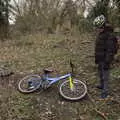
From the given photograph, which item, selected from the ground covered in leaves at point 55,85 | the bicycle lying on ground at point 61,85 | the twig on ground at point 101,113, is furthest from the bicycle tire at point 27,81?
the twig on ground at point 101,113

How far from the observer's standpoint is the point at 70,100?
6637mm

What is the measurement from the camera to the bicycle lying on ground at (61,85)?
6.74 metres

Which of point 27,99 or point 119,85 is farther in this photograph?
point 119,85

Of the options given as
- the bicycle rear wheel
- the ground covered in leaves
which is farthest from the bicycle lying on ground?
the ground covered in leaves

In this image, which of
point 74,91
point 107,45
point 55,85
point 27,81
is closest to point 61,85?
point 74,91

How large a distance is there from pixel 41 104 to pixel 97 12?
23.7 ft

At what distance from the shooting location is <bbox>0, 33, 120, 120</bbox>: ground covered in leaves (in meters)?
6.29

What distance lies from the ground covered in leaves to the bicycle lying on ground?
0.48 feet

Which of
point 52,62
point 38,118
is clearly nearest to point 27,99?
point 38,118

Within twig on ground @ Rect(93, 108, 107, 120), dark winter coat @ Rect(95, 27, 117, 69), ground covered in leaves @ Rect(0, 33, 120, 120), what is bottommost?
twig on ground @ Rect(93, 108, 107, 120)

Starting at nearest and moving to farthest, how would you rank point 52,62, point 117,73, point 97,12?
1. point 117,73
2. point 52,62
3. point 97,12

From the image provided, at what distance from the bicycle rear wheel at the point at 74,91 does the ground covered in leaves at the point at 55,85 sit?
0.43 feet

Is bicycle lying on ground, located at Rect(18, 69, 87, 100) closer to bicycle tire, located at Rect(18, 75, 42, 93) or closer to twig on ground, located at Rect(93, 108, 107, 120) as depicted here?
bicycle tire, located at Rect(18, 75, 42, 93)

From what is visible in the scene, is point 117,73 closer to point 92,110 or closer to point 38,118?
point 92,110
